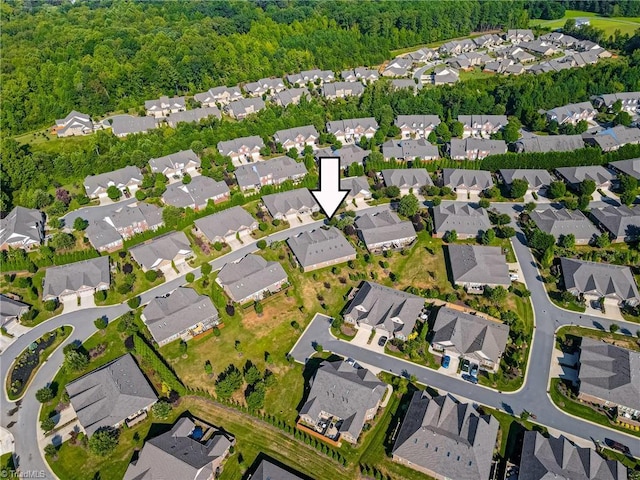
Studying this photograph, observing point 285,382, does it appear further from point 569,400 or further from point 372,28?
point 372,28

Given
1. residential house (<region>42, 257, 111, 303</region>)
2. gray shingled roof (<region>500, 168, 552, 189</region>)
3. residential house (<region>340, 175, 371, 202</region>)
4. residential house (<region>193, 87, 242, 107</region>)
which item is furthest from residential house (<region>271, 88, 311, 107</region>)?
residential house (<region>42, 257, 111, 303</region>)

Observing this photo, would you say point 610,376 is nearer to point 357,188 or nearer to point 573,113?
point 357,188

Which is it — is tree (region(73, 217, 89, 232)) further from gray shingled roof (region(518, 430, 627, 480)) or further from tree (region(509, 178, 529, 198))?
tree (region(509, 178, 529, 198))

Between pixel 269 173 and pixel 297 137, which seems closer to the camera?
pixel 269 173

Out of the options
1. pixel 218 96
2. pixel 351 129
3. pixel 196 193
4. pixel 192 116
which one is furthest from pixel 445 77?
pixel 196 193

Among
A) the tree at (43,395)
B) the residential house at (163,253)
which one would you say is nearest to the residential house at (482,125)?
the residential house at (163,253)

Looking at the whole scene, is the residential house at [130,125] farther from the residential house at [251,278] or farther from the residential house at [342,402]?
the residential house at [342,402]
